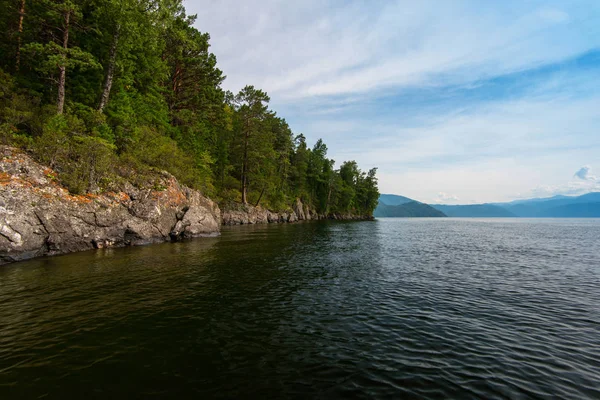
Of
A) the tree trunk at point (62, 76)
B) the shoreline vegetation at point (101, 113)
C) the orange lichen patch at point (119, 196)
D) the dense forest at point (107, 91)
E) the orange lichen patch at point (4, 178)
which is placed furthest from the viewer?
the orange lichen patch at point (119, 196)

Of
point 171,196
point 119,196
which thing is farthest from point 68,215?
point 171,196

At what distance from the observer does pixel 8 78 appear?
24.5m

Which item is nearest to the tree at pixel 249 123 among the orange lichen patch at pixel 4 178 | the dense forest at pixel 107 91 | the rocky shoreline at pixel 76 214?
the dense forest at pixel 107 91

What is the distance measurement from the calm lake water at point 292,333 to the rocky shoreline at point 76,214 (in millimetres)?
2509

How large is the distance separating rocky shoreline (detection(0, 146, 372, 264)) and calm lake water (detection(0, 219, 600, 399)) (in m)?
2.51

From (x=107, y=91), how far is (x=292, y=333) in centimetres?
3346

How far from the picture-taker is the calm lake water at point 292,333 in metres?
6.23

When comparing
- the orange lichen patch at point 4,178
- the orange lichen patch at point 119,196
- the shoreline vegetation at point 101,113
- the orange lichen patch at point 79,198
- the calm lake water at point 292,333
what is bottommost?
the calm lake water at point 292,333

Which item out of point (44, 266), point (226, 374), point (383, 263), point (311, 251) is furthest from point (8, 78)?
point (383, 263)

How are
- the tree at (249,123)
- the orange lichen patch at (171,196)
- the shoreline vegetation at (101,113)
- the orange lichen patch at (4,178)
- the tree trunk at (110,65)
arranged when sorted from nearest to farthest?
the orange lichen patch at (4,178) < the shoreline vegetation at (101,113) < the orange lichen patch at (171,196) < the tree trunk at (110,65) < the tree at (249,123)

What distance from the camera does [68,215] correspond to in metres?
20.2

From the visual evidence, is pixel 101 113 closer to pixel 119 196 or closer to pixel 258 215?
pixel 119 196

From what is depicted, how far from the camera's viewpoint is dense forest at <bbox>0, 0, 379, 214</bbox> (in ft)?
73.5

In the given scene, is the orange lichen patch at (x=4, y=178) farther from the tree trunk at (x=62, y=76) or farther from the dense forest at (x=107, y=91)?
the tree trunk at (x=62, y=76)
